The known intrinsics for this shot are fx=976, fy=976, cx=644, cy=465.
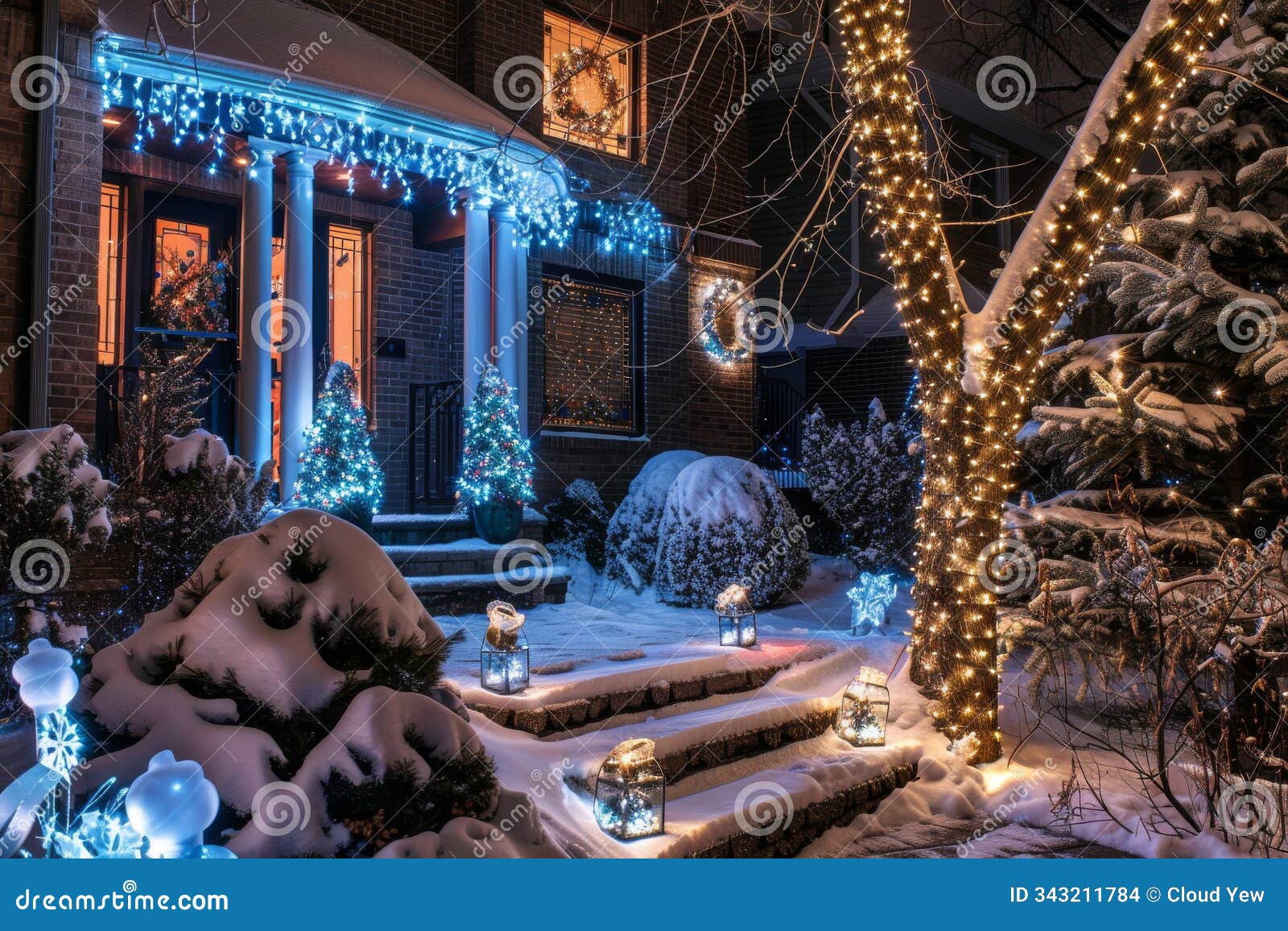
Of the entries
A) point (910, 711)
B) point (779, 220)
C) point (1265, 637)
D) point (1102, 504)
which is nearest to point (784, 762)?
point (910, 711)

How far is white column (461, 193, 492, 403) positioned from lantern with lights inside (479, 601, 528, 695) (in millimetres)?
4325

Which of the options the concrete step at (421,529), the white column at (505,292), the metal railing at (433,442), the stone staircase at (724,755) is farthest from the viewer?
the metal railing at (433,442)

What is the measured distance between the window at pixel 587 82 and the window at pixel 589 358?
1774 mm

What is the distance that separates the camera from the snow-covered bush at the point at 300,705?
2.98 meters

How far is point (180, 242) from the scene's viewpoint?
9359 mm

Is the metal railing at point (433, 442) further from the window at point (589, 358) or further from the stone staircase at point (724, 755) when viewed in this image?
the stone staircase at point (724, 755)

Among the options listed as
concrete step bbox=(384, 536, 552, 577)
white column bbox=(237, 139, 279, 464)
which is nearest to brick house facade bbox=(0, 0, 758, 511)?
white column bbox=(237, 139, 279, 464)

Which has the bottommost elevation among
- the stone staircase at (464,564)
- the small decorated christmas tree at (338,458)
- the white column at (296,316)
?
the stone staircase at (464,564)

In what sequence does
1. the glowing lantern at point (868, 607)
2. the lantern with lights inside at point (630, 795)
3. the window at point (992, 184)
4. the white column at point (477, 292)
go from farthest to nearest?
the window at point (992, 184) → the white column at point (477, 292) → the glowing lantern at point (868, 607) → the lantern with lights inside at point (630, 795)

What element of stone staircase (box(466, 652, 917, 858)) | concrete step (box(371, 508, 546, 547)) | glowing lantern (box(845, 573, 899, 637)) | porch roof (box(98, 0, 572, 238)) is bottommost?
stone staircase (box(466, 652, 917, 858))

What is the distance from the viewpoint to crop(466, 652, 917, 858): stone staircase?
14.5 feet

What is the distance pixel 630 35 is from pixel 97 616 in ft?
32.6

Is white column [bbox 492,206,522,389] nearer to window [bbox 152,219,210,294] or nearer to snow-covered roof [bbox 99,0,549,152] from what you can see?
snow-covered roof [bbox 99,0,549,152]

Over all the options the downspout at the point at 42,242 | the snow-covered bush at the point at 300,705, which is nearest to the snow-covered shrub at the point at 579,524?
the downspout at the point at 42,242
